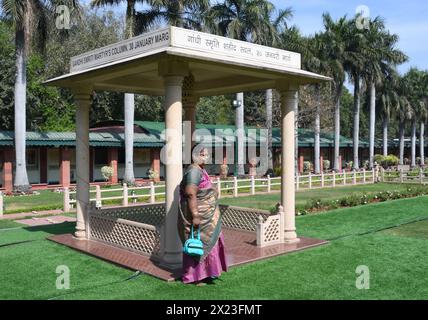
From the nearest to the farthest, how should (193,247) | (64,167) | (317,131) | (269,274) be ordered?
(193,247)
(269,274)
(64,167)
(317,131)

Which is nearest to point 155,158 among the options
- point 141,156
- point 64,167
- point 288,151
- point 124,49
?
point 141,156

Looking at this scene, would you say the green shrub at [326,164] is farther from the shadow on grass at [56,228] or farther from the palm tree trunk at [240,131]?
the shadow on grass at [56,228]

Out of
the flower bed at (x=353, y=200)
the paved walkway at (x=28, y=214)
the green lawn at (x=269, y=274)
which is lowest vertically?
the green lawn at (x=269, y=274)

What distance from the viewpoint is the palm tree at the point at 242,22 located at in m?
31.5

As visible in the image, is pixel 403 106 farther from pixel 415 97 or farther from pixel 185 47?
pixel 185 47

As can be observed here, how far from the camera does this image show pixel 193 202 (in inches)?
259

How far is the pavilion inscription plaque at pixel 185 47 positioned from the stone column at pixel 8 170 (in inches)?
688

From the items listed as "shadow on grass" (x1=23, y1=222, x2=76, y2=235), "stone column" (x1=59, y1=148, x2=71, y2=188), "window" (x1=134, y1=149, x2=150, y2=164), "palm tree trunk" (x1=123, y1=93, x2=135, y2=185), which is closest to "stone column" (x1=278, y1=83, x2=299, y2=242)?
"shadow on grass" (x1=23, y1=222, x2=76, y2=235)

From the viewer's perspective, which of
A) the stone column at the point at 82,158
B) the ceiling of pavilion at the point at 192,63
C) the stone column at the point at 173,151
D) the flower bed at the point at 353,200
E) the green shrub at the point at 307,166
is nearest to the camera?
the ceiling of pavilion at the point at 192,63

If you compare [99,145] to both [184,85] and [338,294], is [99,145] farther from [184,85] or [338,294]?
[338,294]

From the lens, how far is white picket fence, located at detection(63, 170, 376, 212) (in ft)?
55.2

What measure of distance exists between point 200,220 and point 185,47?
109 inches

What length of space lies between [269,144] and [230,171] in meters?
4.41

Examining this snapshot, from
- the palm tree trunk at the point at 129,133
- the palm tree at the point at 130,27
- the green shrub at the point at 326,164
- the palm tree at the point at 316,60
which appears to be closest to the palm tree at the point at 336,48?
the palm tree at the point at 316,60
